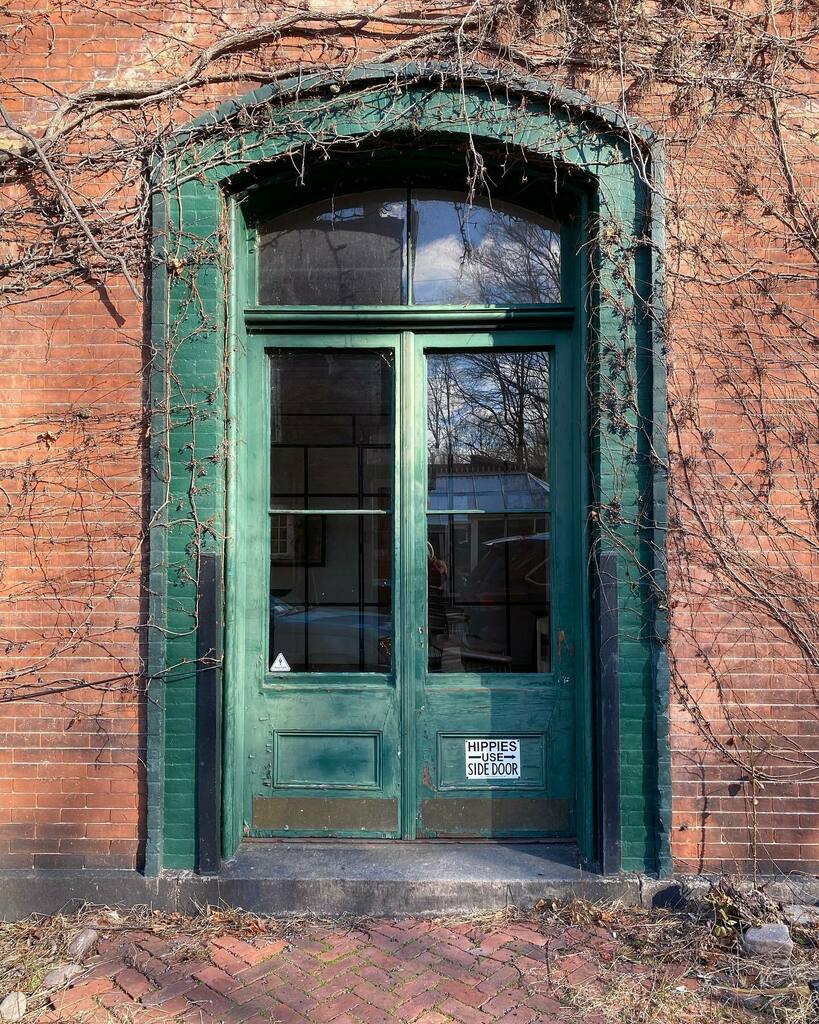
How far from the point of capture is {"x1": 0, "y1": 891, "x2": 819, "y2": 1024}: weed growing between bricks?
9.11 feet

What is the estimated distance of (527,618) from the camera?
3979 millimetres

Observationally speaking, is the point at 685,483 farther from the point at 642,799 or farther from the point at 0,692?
the point at 0,692

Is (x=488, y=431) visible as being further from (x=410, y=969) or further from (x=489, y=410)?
(x=410, y=969)

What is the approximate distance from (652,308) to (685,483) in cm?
91

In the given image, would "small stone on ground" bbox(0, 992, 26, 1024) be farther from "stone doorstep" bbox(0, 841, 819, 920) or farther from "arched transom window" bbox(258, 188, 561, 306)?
"arched transom window" bbox(258, 188, 561, 306)

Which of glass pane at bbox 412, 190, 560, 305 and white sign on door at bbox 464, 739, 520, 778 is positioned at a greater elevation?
glass pane at bbox 412, 190, 560, 305

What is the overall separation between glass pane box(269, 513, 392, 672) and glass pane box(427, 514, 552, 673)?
28 centimetres

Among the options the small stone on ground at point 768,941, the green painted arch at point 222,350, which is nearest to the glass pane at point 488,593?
the green painted arch at point 222,350

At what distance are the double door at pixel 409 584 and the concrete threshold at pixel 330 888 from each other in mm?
328

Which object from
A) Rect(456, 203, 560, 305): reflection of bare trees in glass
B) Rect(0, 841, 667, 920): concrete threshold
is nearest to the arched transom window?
Rect(456, 203, 560, 305): reflection of bare trees in glass

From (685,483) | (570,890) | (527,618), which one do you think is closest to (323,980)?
(570,890)

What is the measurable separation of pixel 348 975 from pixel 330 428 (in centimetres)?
269

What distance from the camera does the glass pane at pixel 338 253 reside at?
405 centimetres

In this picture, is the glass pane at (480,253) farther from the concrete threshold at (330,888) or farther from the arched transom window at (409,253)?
the concrete threshold at (330,888)
